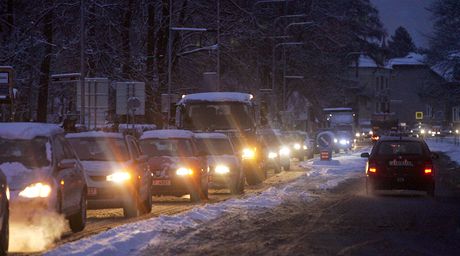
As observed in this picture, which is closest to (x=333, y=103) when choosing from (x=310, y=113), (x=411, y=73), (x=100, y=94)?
(x=310, y=113)

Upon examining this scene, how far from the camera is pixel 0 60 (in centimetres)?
4372

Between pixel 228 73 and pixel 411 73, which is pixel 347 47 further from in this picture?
pixel 411 73

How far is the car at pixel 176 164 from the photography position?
23.9 metres

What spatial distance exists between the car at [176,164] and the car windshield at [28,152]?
8.25 metres

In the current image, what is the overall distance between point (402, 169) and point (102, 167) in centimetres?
972

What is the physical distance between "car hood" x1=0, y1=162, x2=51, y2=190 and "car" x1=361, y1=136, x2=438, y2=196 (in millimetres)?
13334

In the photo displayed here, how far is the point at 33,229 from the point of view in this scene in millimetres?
14719

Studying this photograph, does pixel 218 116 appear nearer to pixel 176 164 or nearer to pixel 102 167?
pixel 176 164

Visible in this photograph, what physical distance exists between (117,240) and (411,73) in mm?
157551

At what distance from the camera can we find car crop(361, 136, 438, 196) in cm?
2658

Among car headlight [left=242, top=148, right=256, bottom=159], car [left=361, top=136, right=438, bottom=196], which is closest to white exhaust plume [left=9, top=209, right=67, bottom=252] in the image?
car [left=361, top=136, right=438, bottom=196]

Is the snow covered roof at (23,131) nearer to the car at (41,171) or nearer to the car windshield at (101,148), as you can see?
the car at (41,171)

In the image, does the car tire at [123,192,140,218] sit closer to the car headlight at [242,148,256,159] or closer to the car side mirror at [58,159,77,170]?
the car side mirror at [58,159,77,170]

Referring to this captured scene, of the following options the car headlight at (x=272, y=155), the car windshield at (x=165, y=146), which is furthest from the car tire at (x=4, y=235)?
the car headlight at (x=272, y=155)
